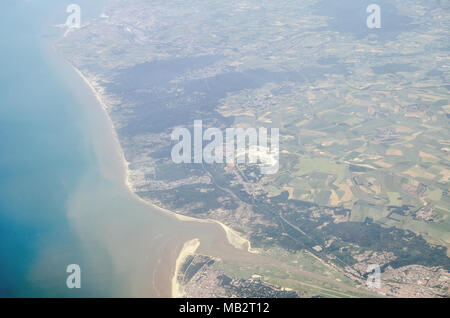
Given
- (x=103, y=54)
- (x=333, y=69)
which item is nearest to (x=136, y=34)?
(x=103, y=54)

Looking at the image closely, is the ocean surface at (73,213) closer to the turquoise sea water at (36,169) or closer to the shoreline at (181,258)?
the turquoise sea water at (36,169)

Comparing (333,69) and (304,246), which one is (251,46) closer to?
(333,69)

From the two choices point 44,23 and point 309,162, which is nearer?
point 309,162

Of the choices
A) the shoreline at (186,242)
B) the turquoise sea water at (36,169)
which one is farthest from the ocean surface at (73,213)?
the shoreline at (186,242)

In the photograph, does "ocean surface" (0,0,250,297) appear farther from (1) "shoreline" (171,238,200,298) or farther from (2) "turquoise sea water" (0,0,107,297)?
(1) "shoreline" (171,238,200,298)

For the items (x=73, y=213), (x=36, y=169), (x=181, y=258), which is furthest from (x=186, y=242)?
(x=36, y=169)
